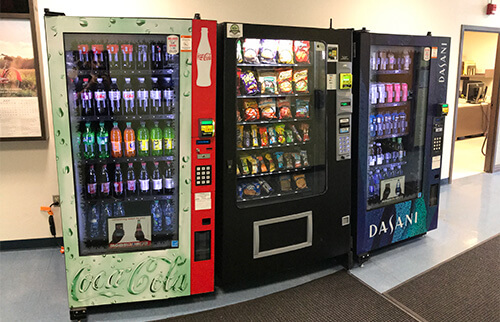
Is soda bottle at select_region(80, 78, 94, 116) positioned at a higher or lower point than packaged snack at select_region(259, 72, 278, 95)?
lower

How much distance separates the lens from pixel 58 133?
7.66 feet

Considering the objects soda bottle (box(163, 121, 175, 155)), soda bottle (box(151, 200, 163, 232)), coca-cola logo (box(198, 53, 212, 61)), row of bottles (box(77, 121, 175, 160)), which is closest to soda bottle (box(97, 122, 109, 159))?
row of bottles (box(77, 121, 175, 160))

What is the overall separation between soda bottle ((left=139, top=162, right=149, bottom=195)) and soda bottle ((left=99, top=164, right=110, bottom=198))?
217mm

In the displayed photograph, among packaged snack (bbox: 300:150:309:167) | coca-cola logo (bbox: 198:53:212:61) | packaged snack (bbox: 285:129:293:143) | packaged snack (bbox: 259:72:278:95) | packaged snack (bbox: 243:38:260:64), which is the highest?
packaged snack (bbox: 243:38:260:64)

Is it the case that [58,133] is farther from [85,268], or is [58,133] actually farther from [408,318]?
[408,318]

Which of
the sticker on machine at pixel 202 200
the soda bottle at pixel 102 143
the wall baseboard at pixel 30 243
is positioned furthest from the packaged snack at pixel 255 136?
the wall baseboard at pixel 30 243

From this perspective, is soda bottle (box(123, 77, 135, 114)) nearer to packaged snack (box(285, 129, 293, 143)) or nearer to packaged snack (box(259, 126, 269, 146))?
packaged snack (box(259, 126, 269, 146))

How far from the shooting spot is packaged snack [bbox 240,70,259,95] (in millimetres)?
2811

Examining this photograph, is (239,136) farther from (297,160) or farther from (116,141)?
(116,141)

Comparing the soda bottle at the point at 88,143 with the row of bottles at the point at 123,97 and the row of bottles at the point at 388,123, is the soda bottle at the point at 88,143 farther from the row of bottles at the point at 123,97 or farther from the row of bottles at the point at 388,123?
the row of bottles at the point at 388,123

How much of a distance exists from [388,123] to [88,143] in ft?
8.20

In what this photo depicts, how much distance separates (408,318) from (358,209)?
3.03 ft

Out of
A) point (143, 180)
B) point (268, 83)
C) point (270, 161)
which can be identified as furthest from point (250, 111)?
point (143, 180)

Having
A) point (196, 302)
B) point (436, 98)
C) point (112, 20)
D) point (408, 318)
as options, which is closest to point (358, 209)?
point (408, 318)
